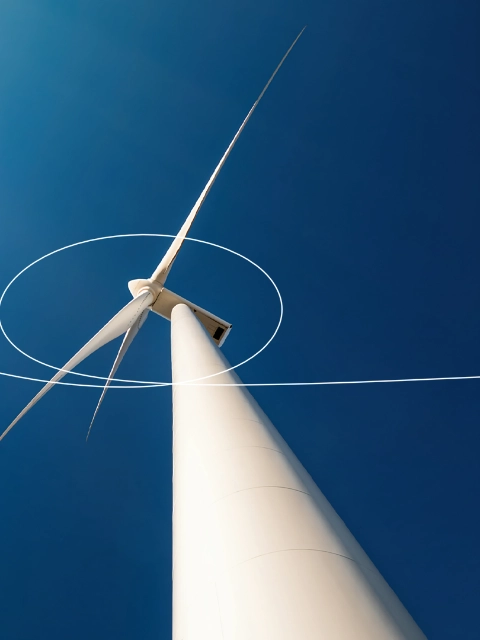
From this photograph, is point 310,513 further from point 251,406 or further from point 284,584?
point 251,406

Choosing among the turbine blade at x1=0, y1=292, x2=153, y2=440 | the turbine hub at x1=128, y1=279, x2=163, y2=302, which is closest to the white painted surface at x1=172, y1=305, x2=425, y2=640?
the turbine blade at x1=0, y1=292, x2=153, y2=440

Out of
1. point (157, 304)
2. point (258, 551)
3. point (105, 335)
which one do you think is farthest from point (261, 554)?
point (157, 304)

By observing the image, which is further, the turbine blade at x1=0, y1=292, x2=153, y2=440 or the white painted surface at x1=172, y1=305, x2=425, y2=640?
the turbine blade at x1=0, y1=292, x2=153, y2=440

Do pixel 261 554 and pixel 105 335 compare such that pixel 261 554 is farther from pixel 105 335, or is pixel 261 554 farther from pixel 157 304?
pixel 157 304

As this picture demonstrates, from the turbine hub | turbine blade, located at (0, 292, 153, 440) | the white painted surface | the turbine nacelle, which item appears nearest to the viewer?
the white painted surface

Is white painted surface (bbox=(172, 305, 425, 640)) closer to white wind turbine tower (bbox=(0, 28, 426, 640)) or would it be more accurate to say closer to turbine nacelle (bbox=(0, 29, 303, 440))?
white wind turbine tower (bbox=(0, 28, 426, 640))

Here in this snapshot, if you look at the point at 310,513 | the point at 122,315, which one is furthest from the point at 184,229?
the point at 310,513

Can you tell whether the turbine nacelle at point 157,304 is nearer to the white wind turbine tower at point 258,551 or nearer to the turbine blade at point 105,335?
the turbine blade at point 105,335
